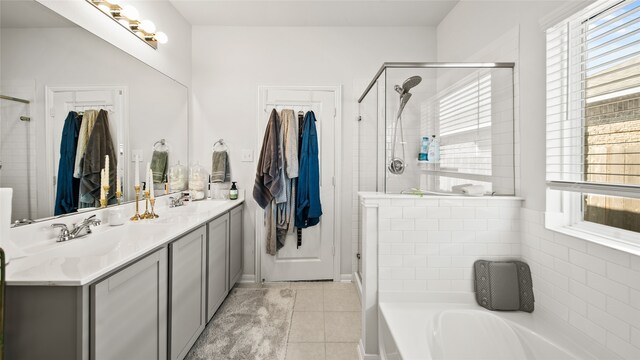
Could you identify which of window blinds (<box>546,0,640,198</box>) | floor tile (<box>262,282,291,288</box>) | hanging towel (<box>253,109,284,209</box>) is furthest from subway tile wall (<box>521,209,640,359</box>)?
floor tile (<box>262,282,291,288</box>)

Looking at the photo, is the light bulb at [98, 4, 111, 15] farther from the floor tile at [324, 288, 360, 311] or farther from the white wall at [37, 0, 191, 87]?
the floor tile at [324, 288, 360, 311]

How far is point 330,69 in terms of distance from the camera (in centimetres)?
286

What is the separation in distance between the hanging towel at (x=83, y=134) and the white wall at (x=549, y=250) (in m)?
2.53

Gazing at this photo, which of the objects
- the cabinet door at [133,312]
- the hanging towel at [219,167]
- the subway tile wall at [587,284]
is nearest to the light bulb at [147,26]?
the hanging towel at [219,167]

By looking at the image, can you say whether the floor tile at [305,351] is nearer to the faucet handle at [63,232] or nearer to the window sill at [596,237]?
the faucet handle at [63,232]

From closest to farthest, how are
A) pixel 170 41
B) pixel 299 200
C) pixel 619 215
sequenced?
pixel 619 215 < pixel 170 41 < pixel 299 200

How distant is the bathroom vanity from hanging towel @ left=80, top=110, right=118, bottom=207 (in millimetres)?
198

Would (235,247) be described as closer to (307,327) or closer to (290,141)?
(307,327)

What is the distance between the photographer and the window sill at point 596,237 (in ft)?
3.51

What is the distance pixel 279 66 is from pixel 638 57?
2555mm

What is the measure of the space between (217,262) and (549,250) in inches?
85.3

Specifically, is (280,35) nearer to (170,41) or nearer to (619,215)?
(170,41)

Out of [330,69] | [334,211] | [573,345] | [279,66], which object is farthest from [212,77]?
[573,345]

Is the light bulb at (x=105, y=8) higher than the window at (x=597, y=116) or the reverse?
higher
